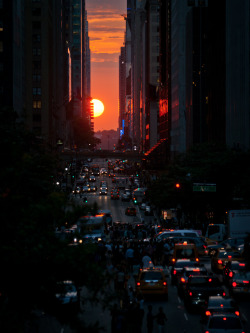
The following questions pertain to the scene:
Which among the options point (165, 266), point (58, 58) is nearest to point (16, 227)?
point (165, 266)

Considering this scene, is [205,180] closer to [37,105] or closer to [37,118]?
[37,118]

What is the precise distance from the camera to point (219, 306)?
22281 millimetres

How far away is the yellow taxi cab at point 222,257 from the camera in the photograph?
1495 inches

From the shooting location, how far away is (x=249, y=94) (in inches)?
2798

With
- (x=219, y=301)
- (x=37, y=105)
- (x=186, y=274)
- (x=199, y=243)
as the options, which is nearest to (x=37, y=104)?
(x=37, y=105)

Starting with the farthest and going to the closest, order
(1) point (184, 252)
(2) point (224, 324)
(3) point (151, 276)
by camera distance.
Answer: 1. (1) point (184, 252)
2. (3) point (151, 276)
3. (2) point (224, 324)

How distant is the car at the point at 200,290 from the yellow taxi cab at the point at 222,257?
9.58 m

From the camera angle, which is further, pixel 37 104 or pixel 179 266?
pixel 37 104

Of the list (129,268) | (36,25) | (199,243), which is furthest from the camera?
(36,25)

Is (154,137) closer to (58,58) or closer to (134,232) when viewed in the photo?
(58,58)

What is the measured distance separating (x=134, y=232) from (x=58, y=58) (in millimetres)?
128385

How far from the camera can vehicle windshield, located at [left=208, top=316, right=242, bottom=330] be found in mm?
19422

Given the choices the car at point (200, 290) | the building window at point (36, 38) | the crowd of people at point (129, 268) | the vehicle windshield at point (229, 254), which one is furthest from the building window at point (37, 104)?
the car at point (200, 290)

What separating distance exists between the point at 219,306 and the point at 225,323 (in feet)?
9.00
